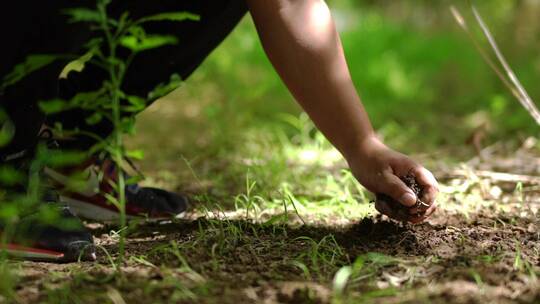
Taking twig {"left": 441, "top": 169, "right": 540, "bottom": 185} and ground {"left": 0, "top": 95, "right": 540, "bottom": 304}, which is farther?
twig {"left": 441, "top": 169, "right": 540, "bottom": 185}

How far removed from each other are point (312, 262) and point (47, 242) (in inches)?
23.2

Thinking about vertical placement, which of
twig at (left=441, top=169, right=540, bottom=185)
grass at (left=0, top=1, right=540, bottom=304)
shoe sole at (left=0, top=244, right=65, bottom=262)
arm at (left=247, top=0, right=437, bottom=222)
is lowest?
twig at (left=441, top=169, right=540, bottom=185)

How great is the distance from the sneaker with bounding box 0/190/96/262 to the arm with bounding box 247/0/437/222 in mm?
608

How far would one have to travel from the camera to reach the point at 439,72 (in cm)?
521

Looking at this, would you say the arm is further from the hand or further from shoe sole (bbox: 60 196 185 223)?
shoe sole (bbox: 60 196 185 223)

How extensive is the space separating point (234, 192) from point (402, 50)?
11.9 ft

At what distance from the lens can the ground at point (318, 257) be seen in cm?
126

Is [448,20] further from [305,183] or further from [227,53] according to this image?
[305,183]

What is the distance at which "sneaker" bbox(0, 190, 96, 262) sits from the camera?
151 centimetres

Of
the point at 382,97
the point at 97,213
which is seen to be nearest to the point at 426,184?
the point at 97,213

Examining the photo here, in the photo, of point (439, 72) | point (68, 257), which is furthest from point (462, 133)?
point (68, 257)

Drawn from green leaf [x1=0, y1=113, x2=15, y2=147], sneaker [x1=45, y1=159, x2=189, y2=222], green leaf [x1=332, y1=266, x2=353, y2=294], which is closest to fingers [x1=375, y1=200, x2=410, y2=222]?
green leaf [x1=332, y1=266, x2=353, y2=294]

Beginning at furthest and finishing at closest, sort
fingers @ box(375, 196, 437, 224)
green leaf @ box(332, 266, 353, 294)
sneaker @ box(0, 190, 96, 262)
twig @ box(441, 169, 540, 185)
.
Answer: twig @ box(441, 169, 540, 185) → fingers @ box(375, 196, 437, 224) → sneaker @ box(0, 190, 96, 262) → green leaf @ box(332, 266, 353, 294)

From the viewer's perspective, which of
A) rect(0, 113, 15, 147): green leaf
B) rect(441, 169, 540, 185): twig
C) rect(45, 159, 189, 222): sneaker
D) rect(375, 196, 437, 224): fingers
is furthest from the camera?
rect(441, 169, 540, 185): twig
